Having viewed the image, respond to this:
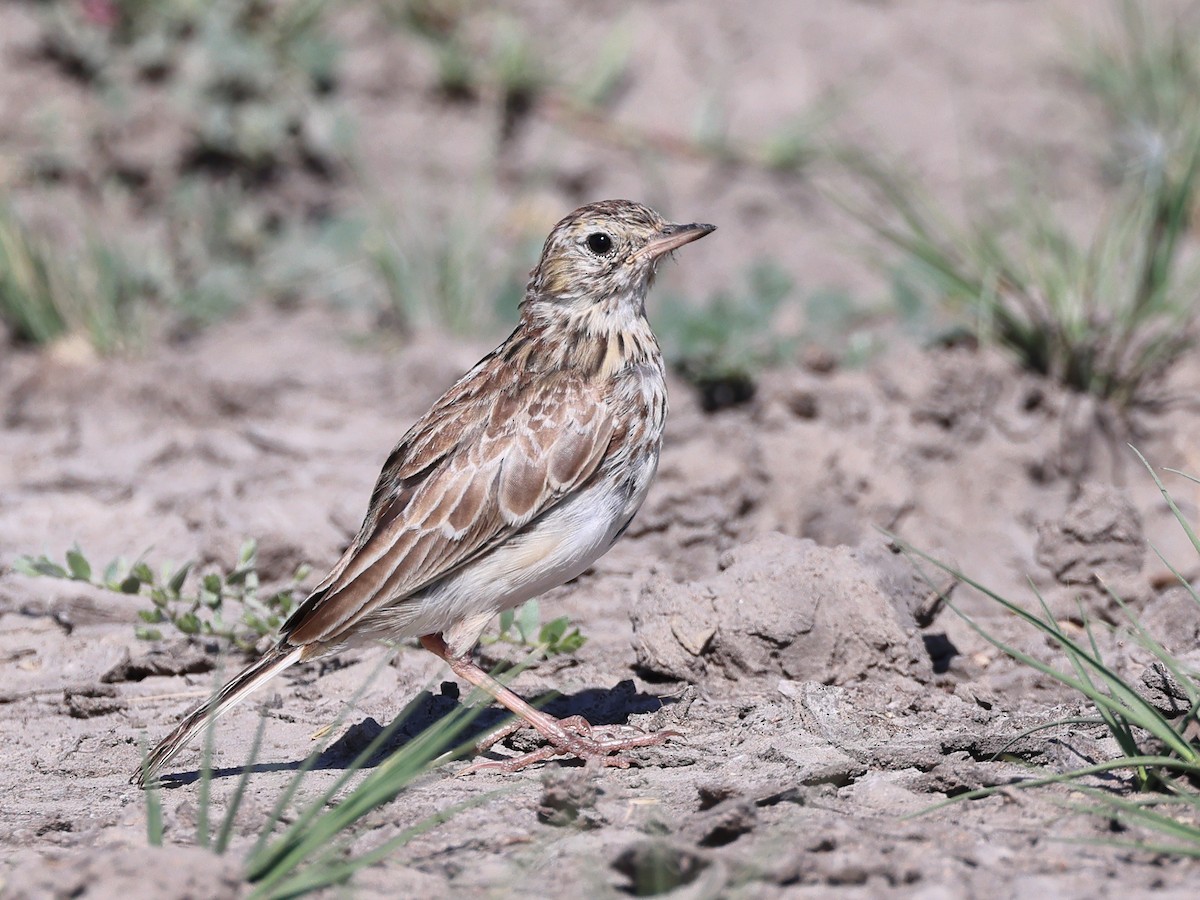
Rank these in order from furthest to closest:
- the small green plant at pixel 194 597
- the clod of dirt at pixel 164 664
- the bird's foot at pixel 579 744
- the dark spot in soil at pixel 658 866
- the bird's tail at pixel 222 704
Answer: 1. the clod of dirt at pixel 164 664
2. the small green plant at pixel 194 597
3. the bird's foot at pixel 579 744
4. the bird's tail at pixel 222 704
5. the dark spot in soil at pixel 658 866

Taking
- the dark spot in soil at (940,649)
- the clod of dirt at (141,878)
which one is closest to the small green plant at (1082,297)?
the dark spot in soil at (940,649)

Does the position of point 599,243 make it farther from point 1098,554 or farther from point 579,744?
point 1098,554

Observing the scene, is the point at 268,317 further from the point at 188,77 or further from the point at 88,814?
the point at 88,814

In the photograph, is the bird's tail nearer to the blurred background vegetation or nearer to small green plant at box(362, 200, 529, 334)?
the blurred background vegetation

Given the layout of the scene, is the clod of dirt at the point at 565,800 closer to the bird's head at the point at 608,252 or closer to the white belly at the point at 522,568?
the white belly at the point at 522,568

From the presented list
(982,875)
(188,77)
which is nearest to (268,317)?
(188,77)

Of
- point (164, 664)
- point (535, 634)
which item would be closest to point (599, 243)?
point (535, 634)

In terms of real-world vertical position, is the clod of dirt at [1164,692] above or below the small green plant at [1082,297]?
below

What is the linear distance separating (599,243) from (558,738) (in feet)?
5.47

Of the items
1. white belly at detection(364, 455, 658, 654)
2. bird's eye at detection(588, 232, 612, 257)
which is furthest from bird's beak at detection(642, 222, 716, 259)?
white belly at detection(364, 455, 658, 654)

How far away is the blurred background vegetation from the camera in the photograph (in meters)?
7.20

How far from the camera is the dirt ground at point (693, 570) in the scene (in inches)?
142

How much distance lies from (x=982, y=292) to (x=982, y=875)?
4137mm

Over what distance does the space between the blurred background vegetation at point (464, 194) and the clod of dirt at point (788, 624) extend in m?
2.26
